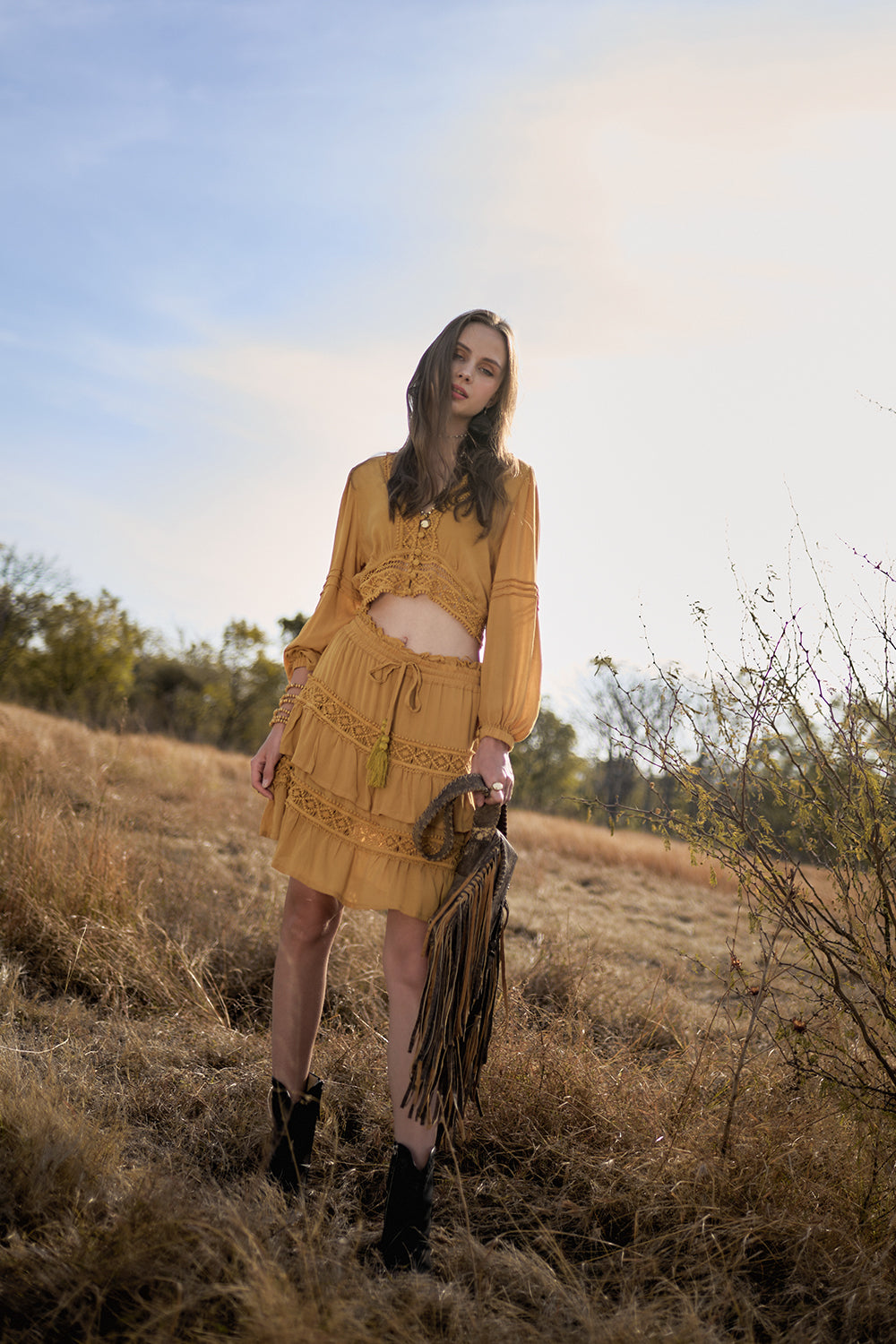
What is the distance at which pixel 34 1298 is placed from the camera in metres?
1.54

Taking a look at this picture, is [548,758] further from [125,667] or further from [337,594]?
[337,594]

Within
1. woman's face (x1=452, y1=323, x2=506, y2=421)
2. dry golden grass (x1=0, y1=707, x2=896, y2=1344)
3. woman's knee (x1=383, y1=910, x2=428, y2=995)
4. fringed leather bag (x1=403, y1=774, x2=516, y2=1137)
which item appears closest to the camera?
dry golden grass (x1=0, y1=707, x2=896, y2=1344)

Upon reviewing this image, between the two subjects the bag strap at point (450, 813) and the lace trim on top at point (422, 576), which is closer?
the bag strap at point (450, 813)

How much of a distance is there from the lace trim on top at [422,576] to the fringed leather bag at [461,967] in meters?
0.42

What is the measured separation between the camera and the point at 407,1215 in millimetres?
1937

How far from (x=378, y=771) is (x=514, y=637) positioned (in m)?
0.45

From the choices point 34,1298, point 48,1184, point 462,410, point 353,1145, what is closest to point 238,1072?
point 353,1145

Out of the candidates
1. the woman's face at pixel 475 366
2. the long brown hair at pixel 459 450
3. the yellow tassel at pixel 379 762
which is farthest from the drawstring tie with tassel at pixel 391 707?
the woman's face at pixel 475 366

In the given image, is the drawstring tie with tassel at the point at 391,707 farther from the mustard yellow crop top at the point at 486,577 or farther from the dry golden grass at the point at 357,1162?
the dry golden grass at the point at 357,1162

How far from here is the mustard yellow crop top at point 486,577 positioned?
2.15 metres

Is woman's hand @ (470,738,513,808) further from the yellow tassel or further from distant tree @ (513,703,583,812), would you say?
distant tree @ (513,703,583,812)

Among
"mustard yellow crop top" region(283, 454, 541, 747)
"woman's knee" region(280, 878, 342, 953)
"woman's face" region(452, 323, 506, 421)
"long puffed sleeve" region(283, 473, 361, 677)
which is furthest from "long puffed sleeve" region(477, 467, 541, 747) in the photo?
"woman's knee" region(280, 878, 342, 953)

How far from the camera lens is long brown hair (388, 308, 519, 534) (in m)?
2.29

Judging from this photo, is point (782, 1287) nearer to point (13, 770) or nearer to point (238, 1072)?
point (238, 1072)
